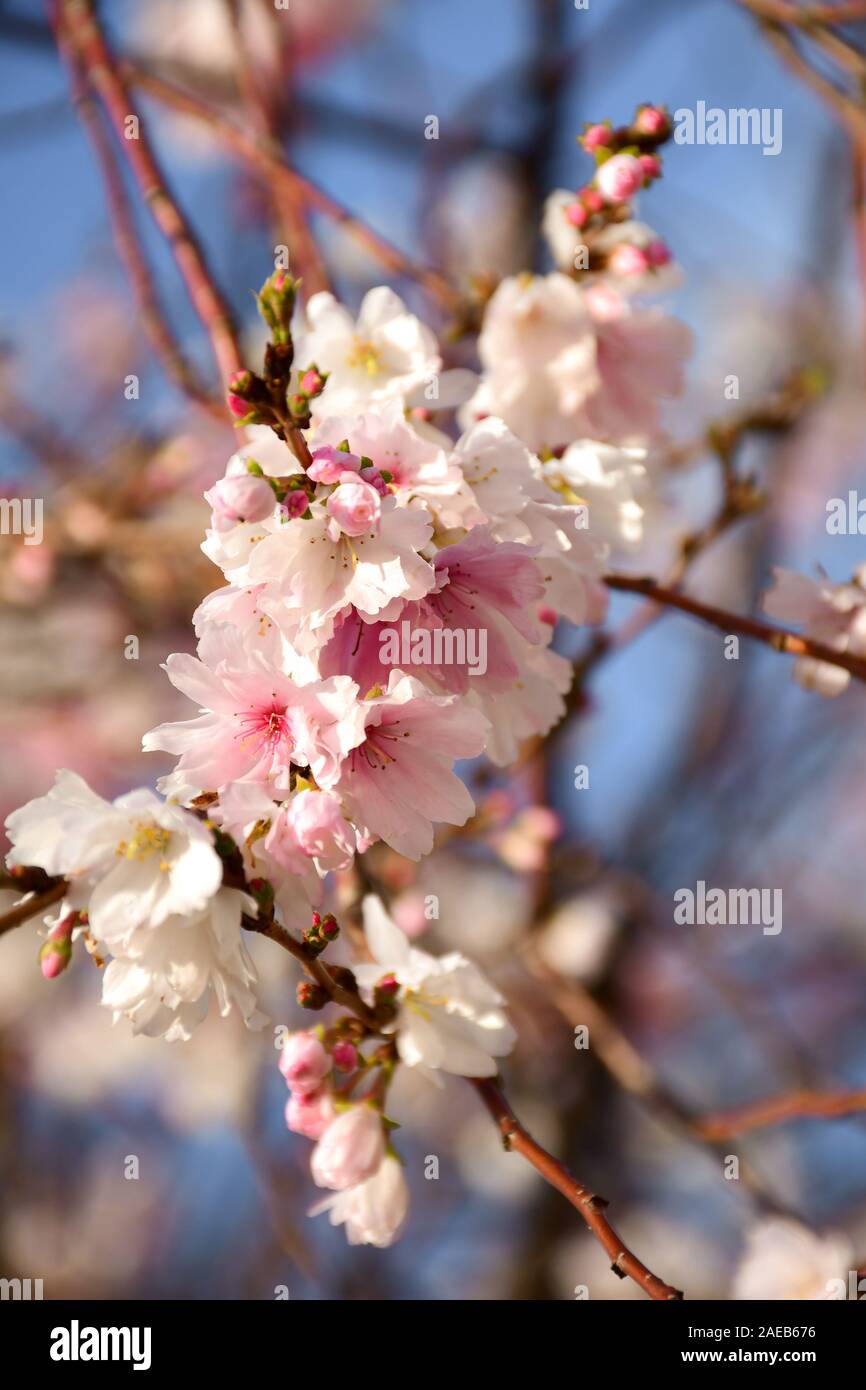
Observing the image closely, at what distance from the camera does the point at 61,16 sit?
7.18 feet

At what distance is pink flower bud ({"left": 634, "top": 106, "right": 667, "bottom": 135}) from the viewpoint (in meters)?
1.45

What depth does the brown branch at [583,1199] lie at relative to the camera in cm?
104

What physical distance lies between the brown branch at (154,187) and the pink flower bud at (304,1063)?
79cm

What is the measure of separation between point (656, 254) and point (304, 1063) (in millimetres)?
1129

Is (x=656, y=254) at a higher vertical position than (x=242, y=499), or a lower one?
higher

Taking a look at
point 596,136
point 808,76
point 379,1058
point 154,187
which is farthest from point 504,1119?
point 808,76

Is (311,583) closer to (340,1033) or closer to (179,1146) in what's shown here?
(340,1033)

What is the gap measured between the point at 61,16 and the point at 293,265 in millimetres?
686

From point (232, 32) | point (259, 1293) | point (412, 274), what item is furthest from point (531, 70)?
point (259, 1293)

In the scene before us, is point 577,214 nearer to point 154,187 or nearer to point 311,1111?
point 154,187

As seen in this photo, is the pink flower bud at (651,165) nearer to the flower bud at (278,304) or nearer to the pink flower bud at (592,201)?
the pink flower bud at (592,201)

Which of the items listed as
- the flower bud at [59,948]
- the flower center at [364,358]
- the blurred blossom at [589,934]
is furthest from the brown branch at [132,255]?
the blurred blossom at [589,934]

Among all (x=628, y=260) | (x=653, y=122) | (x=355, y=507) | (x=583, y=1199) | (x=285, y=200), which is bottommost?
(x=583, y=1199)

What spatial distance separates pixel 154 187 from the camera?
1639 millimetres
